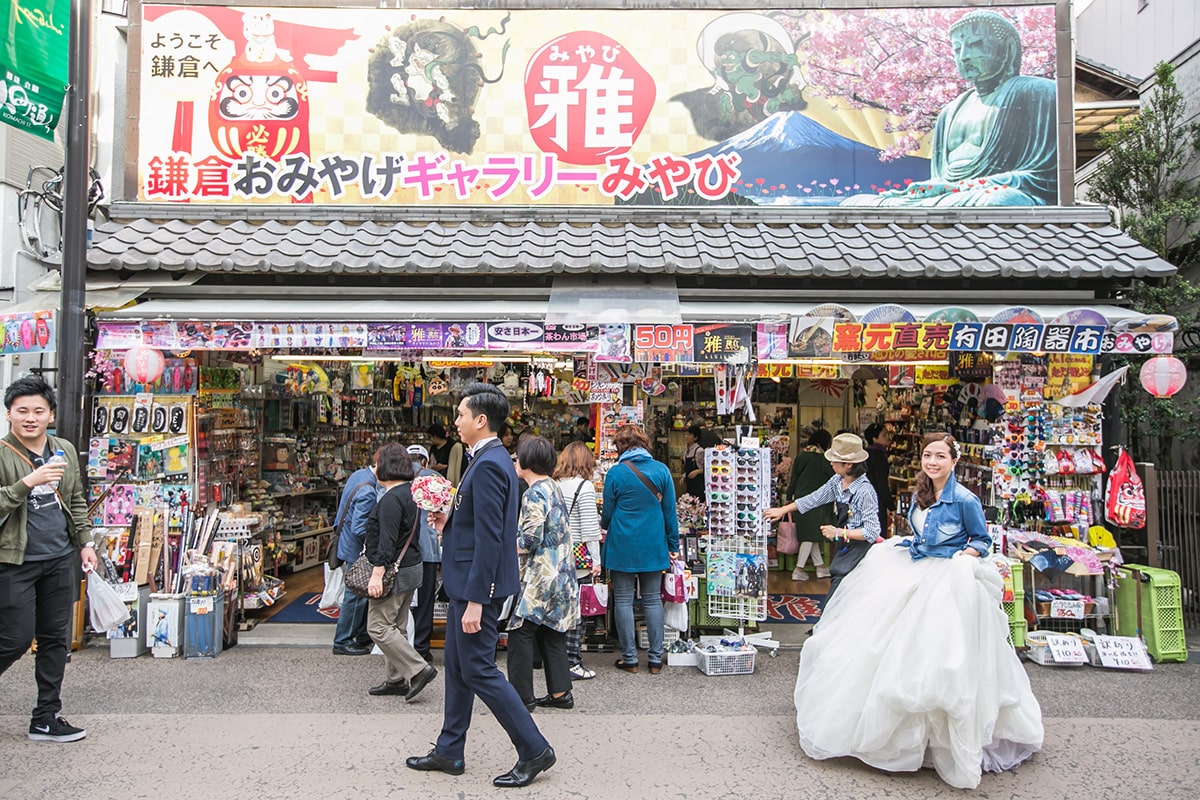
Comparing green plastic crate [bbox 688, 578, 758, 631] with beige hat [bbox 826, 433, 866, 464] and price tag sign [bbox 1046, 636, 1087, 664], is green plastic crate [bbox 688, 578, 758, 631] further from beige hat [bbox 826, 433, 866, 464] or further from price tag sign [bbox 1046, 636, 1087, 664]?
price tag sign [bbox 1046, 636, 1087, 664]

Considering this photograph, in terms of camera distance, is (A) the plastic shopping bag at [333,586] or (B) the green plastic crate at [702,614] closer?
(B) the green plastic crate at [702,614]

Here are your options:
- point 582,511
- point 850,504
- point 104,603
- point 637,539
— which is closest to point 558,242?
point 582,511

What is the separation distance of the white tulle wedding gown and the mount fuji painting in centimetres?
469

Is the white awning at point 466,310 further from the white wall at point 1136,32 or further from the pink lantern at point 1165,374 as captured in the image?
the white wall at point 1136,32

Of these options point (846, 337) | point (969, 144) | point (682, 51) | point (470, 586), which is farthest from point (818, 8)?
point (470, 586)

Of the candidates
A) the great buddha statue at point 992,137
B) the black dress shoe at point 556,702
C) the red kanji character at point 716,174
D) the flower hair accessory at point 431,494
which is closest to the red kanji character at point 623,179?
the red kanji character at point 716,174

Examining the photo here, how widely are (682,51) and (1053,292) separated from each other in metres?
4.53

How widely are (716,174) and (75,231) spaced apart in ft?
19.4

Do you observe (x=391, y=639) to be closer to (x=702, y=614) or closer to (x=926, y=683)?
→ (x=702, y=614)

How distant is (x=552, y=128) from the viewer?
8.36 meters

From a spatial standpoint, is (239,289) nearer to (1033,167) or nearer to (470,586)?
(470,586)

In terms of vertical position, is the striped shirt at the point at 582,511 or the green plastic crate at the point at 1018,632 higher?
the striped shirt at the point at 582,511

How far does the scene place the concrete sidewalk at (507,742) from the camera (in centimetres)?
425

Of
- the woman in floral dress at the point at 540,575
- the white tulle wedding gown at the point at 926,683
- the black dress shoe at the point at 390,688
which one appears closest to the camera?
the white tulle wedding gown at the point at 926,683
